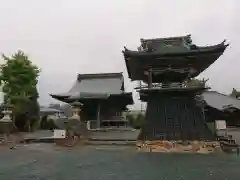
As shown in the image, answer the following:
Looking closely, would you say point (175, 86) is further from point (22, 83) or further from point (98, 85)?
point (98, 85)

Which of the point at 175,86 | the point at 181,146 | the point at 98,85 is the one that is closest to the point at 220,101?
the point at 98,85

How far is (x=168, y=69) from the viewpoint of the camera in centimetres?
1756

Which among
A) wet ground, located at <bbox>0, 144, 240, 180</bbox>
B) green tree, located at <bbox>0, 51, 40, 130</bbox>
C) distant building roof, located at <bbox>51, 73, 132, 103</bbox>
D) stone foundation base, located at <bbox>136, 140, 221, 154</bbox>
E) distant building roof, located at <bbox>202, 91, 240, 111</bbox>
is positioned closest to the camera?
wet ground, located at <bbox>0, 144, 240, 180</bbox>

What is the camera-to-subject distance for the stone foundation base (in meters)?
16.3

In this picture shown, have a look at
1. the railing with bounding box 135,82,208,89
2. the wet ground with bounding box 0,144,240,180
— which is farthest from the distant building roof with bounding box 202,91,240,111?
the wet ground with bounding box 0,144,240,180

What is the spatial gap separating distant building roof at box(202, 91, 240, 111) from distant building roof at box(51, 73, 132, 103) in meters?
12.8

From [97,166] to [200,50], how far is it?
369 inches

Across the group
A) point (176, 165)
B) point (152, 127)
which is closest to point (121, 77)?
point (152, 127)

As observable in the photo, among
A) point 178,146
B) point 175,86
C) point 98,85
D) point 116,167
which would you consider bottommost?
point 116,167

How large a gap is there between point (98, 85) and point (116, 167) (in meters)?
30.4

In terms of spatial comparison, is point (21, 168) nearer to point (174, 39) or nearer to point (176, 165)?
point (176, 165)

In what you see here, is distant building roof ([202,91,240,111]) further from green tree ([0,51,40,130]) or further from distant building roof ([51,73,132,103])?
green tree ([0,51,40,130])

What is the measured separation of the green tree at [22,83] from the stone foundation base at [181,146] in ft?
55.7

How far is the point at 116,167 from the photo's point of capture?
38.0 ft
